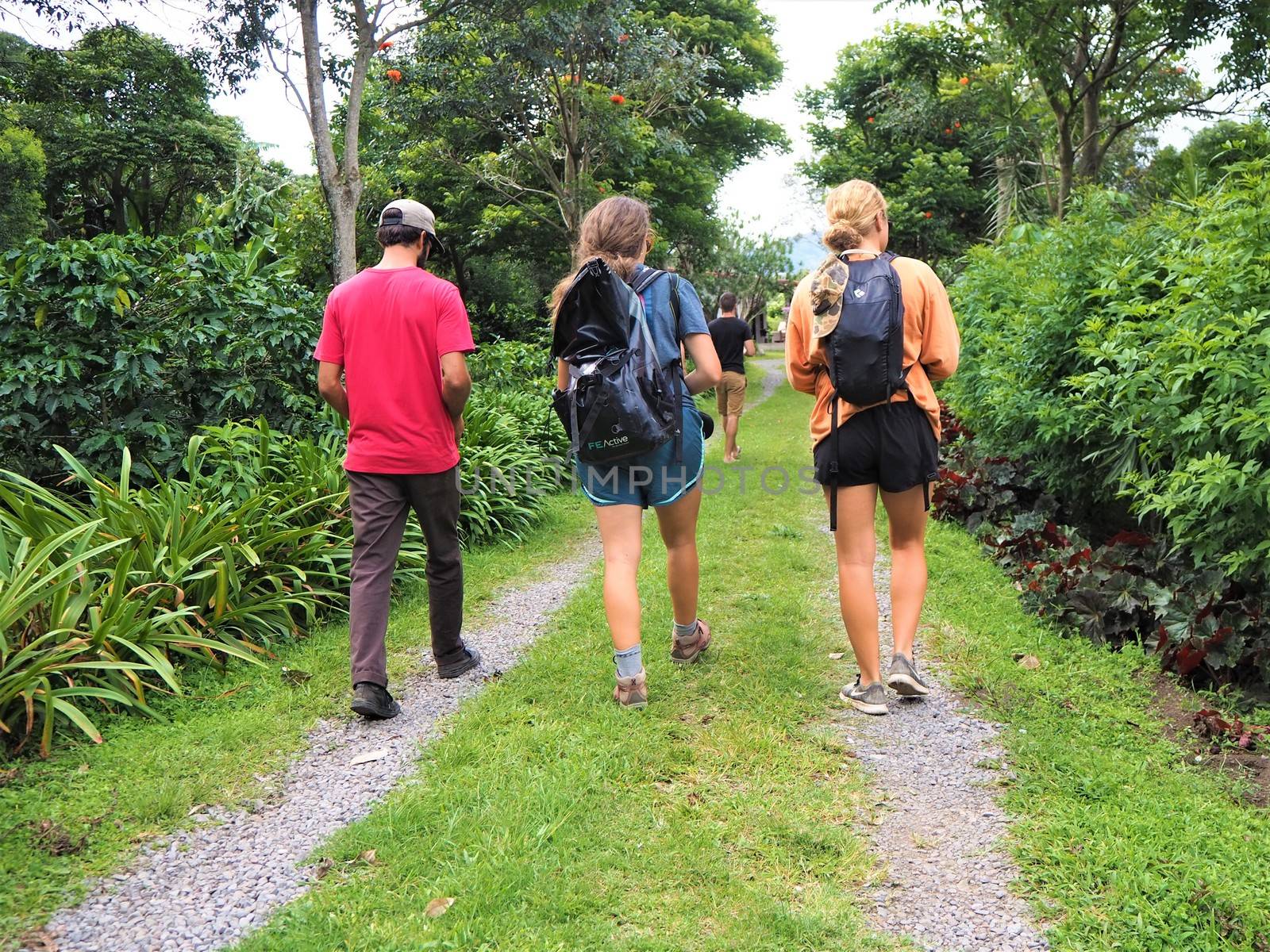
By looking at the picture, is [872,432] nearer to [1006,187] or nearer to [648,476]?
[648,476]

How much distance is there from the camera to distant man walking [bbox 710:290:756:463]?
1023cm

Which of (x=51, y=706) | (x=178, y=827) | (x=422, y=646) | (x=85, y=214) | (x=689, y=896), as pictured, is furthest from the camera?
(x=85, y=214)

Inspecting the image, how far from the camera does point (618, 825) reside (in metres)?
2.76

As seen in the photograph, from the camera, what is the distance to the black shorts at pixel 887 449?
3.41 meters

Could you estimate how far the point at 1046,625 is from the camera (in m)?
4.61

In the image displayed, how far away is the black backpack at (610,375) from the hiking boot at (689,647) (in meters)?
1.03

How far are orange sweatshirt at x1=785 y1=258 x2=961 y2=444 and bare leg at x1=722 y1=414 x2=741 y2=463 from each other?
6.69 m

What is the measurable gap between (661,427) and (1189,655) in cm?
224

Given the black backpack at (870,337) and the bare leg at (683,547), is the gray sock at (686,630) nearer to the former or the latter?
the bare leg at (683,547)

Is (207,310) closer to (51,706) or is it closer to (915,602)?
(51,706)

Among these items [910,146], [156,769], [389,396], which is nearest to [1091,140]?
[389,396]

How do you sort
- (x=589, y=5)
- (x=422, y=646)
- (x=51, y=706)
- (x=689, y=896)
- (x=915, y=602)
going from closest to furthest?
(x=689, y=896)
(x=51, y=706)
(x=915, y=602)
(x=422, y=646)
(x=589, y=5)

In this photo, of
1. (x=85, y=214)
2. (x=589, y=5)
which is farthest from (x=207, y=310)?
(x=85, y=214)

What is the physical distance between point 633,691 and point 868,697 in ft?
2.95
